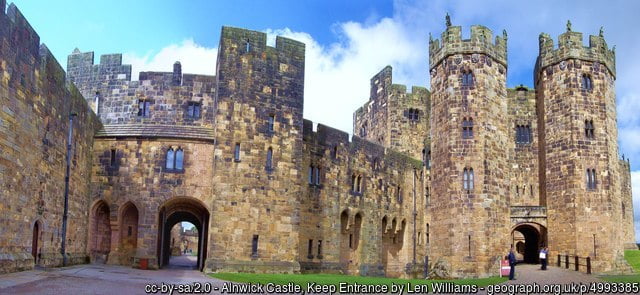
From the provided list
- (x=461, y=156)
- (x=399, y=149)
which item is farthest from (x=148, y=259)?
(x=399, y=149)

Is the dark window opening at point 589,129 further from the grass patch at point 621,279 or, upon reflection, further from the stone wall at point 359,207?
the grass patch at point 621,279

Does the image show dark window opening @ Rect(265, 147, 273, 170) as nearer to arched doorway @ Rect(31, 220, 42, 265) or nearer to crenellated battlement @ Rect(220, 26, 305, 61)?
crenellated battlement @ Rect(220, 26, 305, 61)

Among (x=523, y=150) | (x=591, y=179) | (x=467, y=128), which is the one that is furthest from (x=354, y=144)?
(x=591, y=179)

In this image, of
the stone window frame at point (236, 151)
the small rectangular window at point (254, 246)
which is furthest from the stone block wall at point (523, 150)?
the stone window frame at point (236, 151)

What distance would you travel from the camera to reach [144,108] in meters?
31.2

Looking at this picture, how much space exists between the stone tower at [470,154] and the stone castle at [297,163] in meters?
0.10

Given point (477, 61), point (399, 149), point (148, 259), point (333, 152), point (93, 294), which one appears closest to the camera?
point (93, 294)

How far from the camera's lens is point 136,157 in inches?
1157

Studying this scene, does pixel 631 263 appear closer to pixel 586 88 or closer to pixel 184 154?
pixel 586 88

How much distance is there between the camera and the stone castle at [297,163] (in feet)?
79.6

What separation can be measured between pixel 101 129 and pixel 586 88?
2729 centimetres

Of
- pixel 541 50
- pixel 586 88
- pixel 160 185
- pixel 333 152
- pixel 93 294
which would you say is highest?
pixel 541 50

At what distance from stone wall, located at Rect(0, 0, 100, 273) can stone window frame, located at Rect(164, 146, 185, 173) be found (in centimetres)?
344

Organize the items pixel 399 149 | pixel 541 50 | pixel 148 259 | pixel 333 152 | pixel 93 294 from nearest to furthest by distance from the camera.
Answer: pixel 93 294, pixel 148 259, pixel 333 152, pixel 541 50, pixel 399 149
